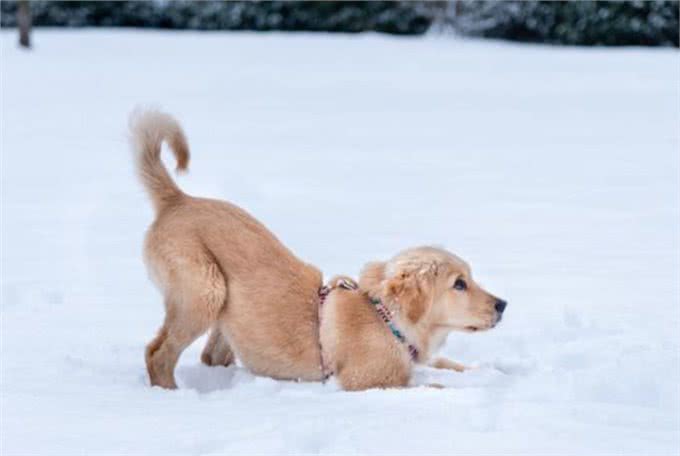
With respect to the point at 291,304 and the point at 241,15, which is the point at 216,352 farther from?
the point at 241,15

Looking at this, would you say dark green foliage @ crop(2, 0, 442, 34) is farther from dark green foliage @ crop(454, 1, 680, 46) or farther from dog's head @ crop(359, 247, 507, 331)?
dog's head @ crop(359, 247, 507, 331)

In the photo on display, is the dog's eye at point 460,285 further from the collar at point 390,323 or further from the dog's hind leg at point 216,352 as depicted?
the dog's hind leg at point 216,352

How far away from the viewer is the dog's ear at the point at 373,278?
5.15m

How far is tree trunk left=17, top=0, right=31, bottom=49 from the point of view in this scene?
1875 centimetres

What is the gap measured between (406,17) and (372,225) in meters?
14.7

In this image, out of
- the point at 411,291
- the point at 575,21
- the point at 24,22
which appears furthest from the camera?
the point at 575,21

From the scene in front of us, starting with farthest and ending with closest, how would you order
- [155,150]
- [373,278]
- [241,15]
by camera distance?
1. [241,15]
2. [155,150]
3. [373,278]

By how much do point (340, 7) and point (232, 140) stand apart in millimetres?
10747

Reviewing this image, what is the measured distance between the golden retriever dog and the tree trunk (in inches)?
562

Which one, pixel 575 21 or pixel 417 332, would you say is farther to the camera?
pixel 575 21

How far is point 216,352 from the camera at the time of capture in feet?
18.1

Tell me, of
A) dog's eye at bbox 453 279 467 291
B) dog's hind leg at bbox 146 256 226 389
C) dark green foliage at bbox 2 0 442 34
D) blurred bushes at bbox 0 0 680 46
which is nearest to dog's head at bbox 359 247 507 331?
dog's eye at bbox 453 279 467 291

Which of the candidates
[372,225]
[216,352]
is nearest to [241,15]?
[372,225]

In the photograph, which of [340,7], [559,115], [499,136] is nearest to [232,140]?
[499,136]
